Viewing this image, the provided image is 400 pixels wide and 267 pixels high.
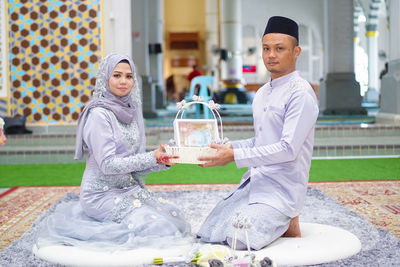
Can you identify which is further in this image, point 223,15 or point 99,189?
point 223,15

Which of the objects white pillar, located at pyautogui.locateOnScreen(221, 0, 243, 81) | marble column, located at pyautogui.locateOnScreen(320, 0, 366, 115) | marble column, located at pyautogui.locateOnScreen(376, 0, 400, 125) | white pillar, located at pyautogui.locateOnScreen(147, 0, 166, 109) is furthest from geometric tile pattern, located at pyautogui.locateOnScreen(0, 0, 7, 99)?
white pillar, located at pyautogui.locateOnScreen(221, 0, 243, 81)

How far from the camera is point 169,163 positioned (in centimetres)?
243

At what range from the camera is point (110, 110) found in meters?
2.55

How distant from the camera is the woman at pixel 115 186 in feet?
7.99

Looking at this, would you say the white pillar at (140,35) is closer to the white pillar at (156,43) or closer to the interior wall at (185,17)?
the white pillar at (156,43)

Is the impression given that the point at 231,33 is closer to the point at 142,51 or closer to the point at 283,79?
the point at 142,51

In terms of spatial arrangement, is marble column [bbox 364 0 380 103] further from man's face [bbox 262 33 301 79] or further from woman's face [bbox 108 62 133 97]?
Result: woman's face [bbox 108 62 133 97]

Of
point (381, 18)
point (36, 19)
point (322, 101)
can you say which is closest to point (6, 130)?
point (36, 19)

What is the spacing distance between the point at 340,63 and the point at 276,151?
8.57 meters

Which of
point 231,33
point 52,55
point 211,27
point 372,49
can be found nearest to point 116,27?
point 52,55

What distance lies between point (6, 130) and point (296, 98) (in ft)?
17.2

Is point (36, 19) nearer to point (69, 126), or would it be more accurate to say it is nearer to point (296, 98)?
point (69, 126)

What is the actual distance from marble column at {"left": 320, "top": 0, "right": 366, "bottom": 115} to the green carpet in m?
4.58

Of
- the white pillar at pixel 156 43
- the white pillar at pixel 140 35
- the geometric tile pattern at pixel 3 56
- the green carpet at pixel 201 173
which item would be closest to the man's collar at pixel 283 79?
the green carpet at pixel 201 173
